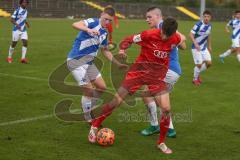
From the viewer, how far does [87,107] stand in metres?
8.98

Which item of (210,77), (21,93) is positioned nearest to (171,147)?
(21,93)

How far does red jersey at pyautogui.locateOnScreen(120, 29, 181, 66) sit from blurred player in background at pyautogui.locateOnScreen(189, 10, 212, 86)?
250 inches

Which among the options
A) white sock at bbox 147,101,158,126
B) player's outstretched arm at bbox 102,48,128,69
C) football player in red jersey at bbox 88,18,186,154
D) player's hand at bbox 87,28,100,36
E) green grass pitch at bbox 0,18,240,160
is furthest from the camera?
white sock at bbox 147,101,158,126

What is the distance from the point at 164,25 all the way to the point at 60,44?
17.8 m

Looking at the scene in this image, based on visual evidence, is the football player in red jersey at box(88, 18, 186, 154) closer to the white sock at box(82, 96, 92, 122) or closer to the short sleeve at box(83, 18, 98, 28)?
the short sleeve at box(83, 18, 98, 28)

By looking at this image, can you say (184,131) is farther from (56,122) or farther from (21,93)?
(21,93)

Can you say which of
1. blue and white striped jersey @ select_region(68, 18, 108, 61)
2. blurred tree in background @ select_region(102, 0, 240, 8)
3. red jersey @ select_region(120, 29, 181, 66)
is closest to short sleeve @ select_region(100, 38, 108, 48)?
blue and white striped jersey @ select_region(68, 18, 108, 61)

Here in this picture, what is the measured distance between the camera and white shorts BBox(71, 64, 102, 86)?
8508 mm

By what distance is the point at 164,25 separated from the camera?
23.1 feet

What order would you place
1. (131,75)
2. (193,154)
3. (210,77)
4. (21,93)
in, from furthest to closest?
(210,77) < (21,93) < (131,75) < (193,154)

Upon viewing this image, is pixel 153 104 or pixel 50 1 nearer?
pixel 153 104

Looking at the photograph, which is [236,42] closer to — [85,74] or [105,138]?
[85,74]

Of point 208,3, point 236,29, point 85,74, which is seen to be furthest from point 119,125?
point 208,3

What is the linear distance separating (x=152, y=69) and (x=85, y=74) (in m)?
1.45
